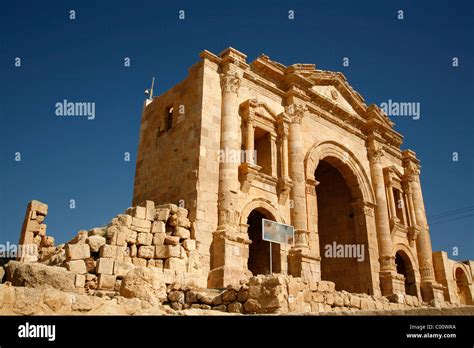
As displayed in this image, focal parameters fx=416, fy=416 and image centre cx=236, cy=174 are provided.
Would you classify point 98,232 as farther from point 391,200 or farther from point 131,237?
point 391,200

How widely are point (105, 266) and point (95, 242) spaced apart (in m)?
0.72

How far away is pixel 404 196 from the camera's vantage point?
21.8 metres

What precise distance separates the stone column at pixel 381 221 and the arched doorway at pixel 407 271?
2.02m

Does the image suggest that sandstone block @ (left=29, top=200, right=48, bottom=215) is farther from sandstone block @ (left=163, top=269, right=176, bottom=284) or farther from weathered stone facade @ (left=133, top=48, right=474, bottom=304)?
sandstone block @ (left=163, top=269, right=176, bottom=284)

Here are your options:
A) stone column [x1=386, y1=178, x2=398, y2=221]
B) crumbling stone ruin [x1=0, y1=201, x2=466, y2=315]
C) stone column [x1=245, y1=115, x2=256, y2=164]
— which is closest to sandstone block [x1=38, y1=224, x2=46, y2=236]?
crumbling stone ruin [x1=0, y1=201, x2=466, y2=315]

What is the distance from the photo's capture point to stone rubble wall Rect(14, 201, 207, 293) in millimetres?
9398

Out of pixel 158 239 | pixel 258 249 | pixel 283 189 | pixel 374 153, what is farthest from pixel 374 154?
pixel 158 239

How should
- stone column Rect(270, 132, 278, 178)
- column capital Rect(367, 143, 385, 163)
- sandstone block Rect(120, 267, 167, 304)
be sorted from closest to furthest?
sandstone block Rect(120, 267, 167, 304), stone column Rect(270, 132, 278, 178), column capital Rect(367, 143, 385, 163)

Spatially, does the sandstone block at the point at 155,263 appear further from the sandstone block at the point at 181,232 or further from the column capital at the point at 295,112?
the column capital at the point at 295,112
